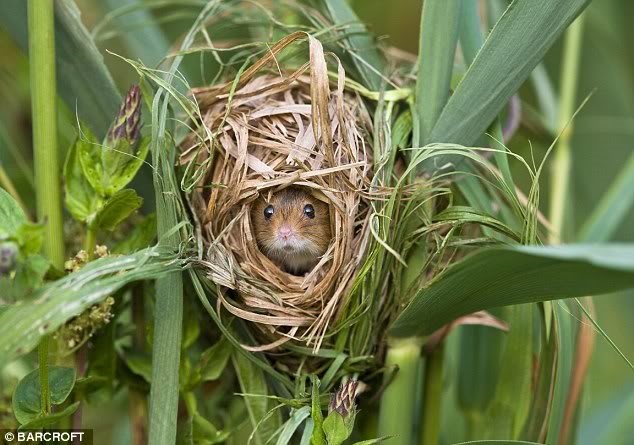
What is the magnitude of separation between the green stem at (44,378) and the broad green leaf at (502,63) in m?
0.59

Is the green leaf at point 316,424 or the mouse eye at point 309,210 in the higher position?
the mouse eye at point 309,210

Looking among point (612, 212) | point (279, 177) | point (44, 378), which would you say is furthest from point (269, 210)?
point (612, 212)

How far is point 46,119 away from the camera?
3.48 feet

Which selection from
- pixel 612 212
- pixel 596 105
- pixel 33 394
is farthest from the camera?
pixel 596 105

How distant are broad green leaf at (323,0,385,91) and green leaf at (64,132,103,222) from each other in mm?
420

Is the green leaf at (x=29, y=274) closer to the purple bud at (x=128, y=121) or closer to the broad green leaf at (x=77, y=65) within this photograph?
the purple bud at (x=128, y=121)

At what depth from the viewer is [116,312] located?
115 centimetres

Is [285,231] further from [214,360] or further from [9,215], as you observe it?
[9,215]

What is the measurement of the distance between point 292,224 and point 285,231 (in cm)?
3

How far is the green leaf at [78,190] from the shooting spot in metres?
1.07

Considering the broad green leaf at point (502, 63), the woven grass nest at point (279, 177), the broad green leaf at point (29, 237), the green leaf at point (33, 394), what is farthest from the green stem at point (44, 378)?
the broad green leaf at point (502, 63)

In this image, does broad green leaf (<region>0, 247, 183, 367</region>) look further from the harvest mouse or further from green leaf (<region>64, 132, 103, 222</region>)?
the harvest mouse

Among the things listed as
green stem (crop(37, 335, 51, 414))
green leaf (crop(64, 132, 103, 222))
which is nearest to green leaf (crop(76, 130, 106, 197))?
green leaf (crop(64, 132, 103, 222))

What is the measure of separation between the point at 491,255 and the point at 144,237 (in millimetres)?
522
